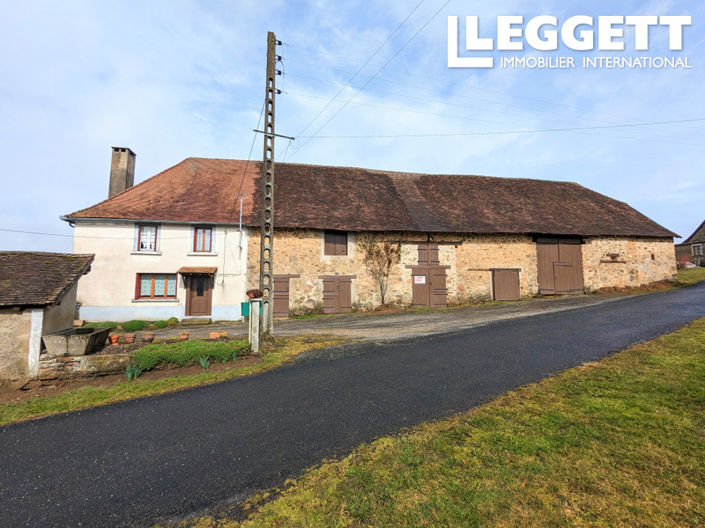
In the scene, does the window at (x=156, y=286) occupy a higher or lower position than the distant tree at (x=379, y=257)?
lower

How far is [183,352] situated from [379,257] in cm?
1184

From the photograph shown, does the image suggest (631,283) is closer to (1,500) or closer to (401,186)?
(401,186)

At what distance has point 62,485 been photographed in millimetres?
3383

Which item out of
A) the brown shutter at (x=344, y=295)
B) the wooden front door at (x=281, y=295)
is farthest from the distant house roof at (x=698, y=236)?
the wooden front door at (x=281, y=295)

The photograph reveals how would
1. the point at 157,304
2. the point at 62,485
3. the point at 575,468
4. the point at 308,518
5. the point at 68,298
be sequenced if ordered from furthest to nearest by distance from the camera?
the point at 157,304 < the point at 68,298 < the point at 62,485 < the point at 575,468 < the point at 308,518

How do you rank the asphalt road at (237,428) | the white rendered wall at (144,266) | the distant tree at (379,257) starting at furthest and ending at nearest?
the distant tree at (379,257), the white rendered wall at (144,266), the asphalt road at (237,428)

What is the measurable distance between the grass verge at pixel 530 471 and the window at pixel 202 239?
14903mm

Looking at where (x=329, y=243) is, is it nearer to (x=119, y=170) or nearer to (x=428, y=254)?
(x=428, y=254)

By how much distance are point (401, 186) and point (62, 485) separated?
21411 millimetres

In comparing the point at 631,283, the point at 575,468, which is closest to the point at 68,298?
the point at 575,468

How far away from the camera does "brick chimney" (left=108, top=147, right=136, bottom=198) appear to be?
17.4 meters

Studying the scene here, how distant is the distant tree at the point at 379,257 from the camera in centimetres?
1733

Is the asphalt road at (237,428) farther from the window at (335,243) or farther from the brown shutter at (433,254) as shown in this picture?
the brown shutter at (433,254)

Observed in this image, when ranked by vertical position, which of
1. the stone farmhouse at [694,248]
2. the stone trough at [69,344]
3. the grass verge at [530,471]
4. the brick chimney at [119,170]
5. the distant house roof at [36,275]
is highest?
the brick chimney at [119,170]
